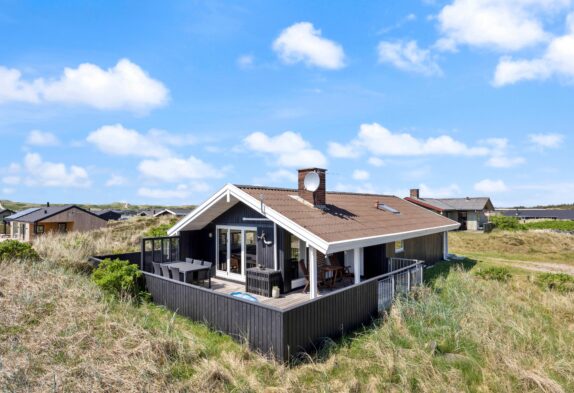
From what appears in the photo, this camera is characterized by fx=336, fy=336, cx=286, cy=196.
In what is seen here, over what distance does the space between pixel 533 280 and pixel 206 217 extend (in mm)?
13838

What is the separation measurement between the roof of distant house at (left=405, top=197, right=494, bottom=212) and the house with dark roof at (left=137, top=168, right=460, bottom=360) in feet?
84.7

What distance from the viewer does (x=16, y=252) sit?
12.9 m

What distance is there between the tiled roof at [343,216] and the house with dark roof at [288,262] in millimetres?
63

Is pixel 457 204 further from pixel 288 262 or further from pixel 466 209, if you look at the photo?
pixel 288 262

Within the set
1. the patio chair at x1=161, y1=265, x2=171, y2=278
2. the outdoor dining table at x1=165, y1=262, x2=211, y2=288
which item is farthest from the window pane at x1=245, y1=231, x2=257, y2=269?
the patio chair at x1=161, y1=265, x2=171, y2=278

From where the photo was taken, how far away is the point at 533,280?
1396cm

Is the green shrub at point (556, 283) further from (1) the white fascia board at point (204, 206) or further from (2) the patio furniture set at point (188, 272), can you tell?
(2) the patio furniture set at point (188, 272)

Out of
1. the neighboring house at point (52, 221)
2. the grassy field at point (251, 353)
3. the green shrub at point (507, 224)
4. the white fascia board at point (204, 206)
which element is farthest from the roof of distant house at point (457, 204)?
the neighboring house at point (52, 221)

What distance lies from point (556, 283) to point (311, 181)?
10074 mm

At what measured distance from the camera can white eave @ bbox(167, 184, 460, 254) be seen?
9727mm

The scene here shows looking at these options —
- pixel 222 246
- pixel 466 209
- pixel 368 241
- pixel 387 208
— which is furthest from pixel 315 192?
pixel 466 209

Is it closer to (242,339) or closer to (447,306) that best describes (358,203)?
(447,306)

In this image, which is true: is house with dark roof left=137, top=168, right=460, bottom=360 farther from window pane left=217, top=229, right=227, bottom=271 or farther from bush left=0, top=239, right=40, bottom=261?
bush left=0, top=239, right=40, bottom=261

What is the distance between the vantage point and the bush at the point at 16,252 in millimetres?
A: 12484
